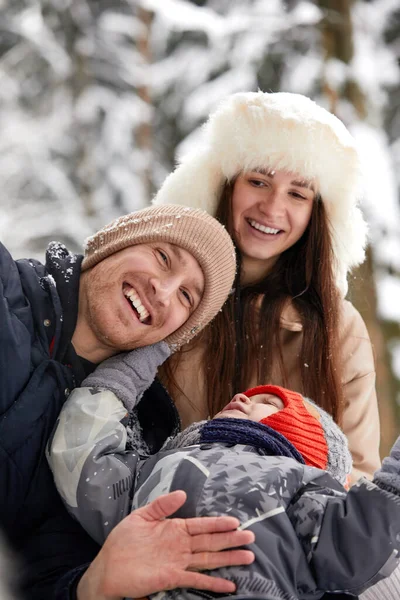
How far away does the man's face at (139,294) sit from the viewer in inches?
82.8

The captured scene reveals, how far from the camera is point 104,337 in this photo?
6.94 ft

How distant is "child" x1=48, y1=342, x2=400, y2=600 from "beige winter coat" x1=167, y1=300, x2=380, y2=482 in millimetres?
669

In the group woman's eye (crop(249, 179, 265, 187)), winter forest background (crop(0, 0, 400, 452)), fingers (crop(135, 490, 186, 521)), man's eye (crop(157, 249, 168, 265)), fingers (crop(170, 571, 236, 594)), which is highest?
winter forest background (crop(0, 0, 400, 452))

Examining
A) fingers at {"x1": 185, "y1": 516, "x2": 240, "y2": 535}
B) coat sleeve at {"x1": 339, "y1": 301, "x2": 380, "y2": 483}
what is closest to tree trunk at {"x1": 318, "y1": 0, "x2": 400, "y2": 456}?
coat sleeve at {"x1": 339, "y1": 301, "x2": 380, "y2": 483}

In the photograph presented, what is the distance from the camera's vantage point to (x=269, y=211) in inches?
111

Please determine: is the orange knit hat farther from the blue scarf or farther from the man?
the man

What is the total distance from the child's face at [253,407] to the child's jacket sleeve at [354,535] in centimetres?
41

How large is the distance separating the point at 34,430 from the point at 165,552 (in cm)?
55

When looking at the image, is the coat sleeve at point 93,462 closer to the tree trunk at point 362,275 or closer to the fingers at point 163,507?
the fingers at point 163,507

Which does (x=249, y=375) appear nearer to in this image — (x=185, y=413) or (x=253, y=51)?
(x=185, y=413)

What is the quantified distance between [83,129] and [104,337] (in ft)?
13.9

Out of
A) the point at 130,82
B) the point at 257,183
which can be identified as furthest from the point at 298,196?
the point at 130,82

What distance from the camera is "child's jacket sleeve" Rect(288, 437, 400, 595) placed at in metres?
1.56

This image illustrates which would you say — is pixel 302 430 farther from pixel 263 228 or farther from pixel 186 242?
pixel 263 228
